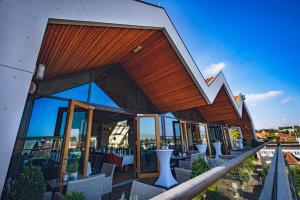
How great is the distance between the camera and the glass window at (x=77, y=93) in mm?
3942

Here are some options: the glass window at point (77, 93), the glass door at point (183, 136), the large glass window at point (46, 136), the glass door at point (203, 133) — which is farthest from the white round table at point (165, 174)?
the glass door at point (203, 133)

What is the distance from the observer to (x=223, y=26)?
706cm

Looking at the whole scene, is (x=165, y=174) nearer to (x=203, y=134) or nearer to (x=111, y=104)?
(x=111, y=104)

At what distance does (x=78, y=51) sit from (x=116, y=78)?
108 inches

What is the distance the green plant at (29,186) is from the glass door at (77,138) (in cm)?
125

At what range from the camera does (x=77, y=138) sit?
4.03 meters

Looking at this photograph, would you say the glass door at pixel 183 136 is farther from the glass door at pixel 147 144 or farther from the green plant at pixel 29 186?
the green plant at pixel 29 186

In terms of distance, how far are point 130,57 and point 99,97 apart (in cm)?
171

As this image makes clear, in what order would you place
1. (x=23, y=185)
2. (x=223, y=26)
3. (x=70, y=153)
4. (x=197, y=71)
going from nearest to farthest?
(x=23, y=185) → (x=70, y=153) → (x=197, y=71) → (x=223, y=26)

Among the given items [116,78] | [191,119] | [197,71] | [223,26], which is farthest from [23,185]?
[223,26]

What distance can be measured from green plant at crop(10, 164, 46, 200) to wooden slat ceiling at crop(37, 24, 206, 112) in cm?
194

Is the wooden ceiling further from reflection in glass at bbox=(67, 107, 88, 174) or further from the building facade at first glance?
reflection in glass at bbox=(67, 107, 88, 174)

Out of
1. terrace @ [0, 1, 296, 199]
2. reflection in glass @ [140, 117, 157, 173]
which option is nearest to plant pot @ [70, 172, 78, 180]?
terrace @ [0, 1, 296, 199]

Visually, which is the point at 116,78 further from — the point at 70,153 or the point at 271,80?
the point at 271,80
